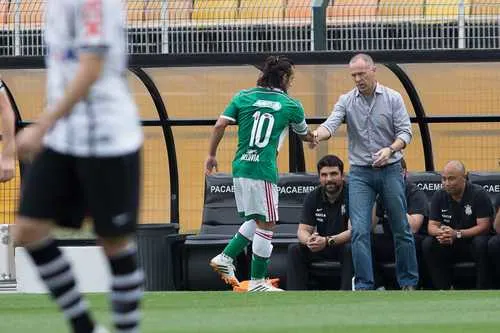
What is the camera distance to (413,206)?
46.2 ft

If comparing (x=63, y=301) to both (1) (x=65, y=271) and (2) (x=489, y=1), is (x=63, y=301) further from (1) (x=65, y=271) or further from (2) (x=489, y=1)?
(2) (x=489, y=1)

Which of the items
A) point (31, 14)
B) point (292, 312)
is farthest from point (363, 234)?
point (31, 14)

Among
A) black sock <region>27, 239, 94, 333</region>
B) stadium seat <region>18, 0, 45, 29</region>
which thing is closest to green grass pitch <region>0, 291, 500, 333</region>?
black sock <region>27, 239, 94, 333</region>

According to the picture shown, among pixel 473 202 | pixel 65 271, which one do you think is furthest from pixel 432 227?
pixel 65 271

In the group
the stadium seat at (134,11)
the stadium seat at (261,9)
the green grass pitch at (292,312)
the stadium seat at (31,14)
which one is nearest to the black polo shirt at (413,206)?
the green grass pitch at (292,312)

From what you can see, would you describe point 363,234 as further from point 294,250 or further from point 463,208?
point 463,208

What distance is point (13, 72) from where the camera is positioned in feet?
56.7

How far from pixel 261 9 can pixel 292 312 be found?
733 centimetres

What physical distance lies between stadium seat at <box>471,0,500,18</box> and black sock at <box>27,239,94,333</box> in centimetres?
1029

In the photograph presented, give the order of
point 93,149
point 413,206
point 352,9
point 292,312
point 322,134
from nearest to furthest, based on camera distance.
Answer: point 93,149
point 292,312
point 322,134
point 413,206
point 352,9

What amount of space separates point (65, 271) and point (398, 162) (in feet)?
21.8

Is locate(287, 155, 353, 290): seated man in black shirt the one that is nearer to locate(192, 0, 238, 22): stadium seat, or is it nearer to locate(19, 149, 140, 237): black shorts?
locate(192, 0, 238, 22): stadium seat

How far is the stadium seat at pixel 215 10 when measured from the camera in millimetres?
16984

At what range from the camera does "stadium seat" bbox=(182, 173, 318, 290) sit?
1463cm
